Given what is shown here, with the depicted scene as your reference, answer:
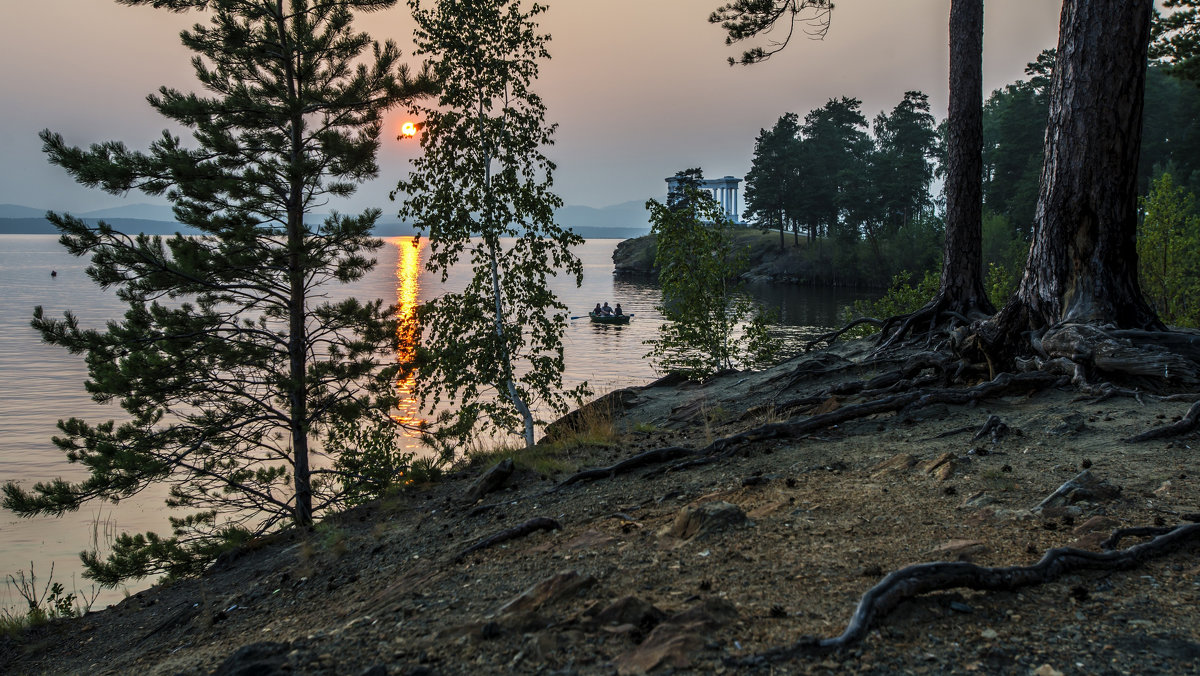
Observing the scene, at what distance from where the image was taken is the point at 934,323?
12547 millimetres

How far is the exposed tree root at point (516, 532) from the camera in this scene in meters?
5.95

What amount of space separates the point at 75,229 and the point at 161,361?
7.57ft

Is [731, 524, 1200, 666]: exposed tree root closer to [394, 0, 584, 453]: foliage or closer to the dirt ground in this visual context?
the dirt ground

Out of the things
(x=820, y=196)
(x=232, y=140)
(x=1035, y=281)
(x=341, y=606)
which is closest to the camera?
(x=341, y=606)

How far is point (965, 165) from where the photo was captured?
1265cm

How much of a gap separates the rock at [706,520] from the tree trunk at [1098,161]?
5675 mm

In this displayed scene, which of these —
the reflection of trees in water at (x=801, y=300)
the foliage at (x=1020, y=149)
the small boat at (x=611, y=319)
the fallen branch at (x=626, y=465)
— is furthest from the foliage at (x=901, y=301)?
the foliage at (x=1020, y=149)

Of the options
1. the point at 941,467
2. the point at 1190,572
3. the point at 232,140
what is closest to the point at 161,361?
the point at 232,140

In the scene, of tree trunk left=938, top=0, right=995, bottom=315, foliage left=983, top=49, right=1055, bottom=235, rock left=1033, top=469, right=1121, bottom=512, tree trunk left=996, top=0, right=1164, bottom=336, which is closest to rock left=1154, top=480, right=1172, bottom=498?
rock left=1033, top=469, right=1121, bottom=512

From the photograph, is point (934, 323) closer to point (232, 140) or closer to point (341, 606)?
point (341, 606)

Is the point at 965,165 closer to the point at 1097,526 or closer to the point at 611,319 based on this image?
the point at 1097,526

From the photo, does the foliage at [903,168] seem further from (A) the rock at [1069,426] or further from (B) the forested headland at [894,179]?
(A) the rock at [1069,426]

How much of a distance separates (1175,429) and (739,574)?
4.57 m

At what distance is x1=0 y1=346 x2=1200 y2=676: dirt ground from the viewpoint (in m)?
3.47
